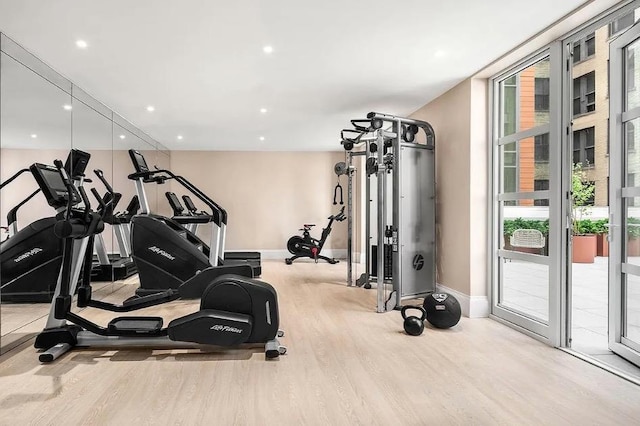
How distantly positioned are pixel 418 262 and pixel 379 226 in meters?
0.69

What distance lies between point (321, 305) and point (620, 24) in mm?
3645

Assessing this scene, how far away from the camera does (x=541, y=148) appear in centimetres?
370

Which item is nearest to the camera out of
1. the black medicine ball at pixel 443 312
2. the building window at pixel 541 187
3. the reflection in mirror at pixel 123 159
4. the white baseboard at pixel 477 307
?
the building window at pixel 541 187

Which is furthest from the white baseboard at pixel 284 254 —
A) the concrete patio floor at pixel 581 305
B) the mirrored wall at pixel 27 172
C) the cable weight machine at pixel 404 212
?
the concrete patio floor at pixel 581 305

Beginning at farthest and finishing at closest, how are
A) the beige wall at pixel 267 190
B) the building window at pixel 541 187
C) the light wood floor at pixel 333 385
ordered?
the beige wall at pixel 267 190 < the building window at pixel 541 187 < the light wood floor at pixel 333 385

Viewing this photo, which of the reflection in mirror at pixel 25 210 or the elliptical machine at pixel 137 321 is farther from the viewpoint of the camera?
the reflection in mirror at pixel 25 210

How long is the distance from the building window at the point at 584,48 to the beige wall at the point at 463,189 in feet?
3.53

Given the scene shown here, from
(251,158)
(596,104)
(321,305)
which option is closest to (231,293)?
(321,305)

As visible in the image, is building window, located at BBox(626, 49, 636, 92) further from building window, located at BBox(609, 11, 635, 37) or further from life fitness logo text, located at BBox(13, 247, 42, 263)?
life fitness logo text, located at BBox(13, 247, 42, 263)

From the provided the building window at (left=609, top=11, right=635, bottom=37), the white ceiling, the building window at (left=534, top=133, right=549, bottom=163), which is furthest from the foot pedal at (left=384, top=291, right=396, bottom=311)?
the building window at (left=609, top=11, right=635, bottom=37)

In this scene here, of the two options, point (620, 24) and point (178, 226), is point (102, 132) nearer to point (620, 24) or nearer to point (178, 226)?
point (178, 226)

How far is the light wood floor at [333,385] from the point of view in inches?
87.4

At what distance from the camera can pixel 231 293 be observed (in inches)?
123

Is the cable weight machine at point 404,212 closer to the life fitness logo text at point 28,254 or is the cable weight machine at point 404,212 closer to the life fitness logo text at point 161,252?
the life fitness logo text at point 161,252
